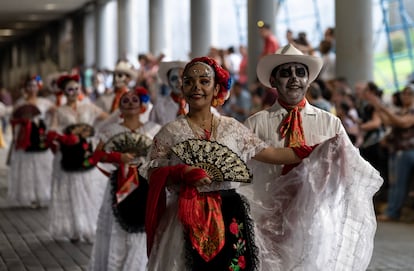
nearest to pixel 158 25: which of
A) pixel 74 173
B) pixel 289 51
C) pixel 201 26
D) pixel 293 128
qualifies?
pixel 201 26

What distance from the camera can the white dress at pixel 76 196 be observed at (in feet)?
37.4

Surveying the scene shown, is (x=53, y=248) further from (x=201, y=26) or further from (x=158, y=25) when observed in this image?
(x=158, y=25)

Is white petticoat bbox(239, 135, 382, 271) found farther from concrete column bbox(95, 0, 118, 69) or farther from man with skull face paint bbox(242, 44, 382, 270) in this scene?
concrete column bbox(95, 0, 118, 69)

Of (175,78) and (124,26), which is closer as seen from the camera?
(175,78)

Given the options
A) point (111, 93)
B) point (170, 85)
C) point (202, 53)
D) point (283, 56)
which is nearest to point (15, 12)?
point (202, 53)

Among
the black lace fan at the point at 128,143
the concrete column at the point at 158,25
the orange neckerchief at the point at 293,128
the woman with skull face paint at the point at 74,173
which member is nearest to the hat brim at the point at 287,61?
the orange neckerchief at the point at 293,128

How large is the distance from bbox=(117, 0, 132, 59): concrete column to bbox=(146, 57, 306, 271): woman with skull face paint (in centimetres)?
2584

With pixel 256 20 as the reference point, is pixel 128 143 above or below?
below

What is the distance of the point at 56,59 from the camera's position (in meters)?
52.3

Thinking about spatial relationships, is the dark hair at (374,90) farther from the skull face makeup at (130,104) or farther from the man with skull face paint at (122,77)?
the skull face makeup at (130,104)

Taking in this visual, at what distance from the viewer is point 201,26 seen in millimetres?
22828

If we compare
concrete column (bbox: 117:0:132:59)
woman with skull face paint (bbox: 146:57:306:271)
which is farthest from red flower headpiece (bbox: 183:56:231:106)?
concrete column (bbox: 117:0:132:59)

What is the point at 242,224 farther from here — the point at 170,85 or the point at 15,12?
the point at 15,12

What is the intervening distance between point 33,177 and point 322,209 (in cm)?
888
